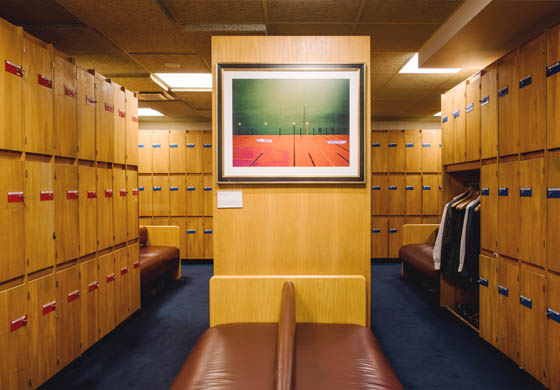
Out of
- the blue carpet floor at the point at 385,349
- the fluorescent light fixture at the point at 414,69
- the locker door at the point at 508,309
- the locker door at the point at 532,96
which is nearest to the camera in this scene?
the locker door at the point at 532,96

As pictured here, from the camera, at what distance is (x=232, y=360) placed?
1.49 metres

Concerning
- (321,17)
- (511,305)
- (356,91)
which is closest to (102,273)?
(356,91)

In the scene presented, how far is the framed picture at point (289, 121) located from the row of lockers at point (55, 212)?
4.78 ft

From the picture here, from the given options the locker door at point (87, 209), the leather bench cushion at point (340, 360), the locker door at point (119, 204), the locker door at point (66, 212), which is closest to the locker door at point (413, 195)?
the leather bench cushion at point (340, 360)

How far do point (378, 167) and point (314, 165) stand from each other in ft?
15.9

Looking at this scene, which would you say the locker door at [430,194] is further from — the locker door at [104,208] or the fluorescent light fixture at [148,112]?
the fluorescent light fixture at [148,112]

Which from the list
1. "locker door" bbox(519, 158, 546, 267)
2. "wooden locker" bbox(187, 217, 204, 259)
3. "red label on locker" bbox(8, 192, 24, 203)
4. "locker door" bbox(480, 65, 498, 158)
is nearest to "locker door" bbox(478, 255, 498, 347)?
"locker door" bbox(519, 158, 546, 267)

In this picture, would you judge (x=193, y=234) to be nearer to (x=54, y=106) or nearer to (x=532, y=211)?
(x=54, y=106)

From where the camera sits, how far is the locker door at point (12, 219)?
202cm

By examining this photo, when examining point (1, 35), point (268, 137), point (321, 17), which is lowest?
point (268, 137)

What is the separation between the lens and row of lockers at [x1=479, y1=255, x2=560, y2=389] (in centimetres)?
222

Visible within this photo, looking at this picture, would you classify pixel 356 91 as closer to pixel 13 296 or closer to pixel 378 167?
pixel 13 296

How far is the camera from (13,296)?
2.09 m

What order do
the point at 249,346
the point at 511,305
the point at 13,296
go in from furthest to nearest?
1. the point at 511,305
2. the point at 13,296
3. the point at 249,346
